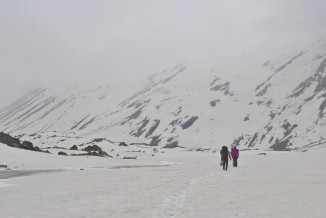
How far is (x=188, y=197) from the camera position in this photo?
20.3m

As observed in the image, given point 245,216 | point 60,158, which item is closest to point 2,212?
point 245,216

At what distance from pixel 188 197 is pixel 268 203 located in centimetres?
398

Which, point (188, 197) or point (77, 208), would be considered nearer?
point (77, 208)

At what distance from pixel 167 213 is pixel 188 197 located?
438 centimetres

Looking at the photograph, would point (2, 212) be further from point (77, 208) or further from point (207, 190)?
point (207, 190)

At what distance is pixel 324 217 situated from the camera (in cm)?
1400

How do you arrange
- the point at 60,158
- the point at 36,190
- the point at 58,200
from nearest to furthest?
the point at 58,200
the point at 36,190
the point at 60,158

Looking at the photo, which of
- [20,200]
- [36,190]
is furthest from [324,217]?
[36,190]

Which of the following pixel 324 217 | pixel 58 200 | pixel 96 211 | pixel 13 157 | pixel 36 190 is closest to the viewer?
pixel 324 217

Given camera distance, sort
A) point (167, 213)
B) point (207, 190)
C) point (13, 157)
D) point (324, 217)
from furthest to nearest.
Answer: point (13, 157), point (207, 190), point (167, 213), point (324, 217)

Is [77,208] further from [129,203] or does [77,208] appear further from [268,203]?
[268,203]

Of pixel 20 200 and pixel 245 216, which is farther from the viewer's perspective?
pixel 20 200

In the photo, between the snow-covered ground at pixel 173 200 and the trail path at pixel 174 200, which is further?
the snow-covered ground at pixel 173 200

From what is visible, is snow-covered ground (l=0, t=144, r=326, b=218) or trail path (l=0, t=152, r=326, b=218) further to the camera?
snow-covered ground (l=0, t=144, r=326, b=218)
